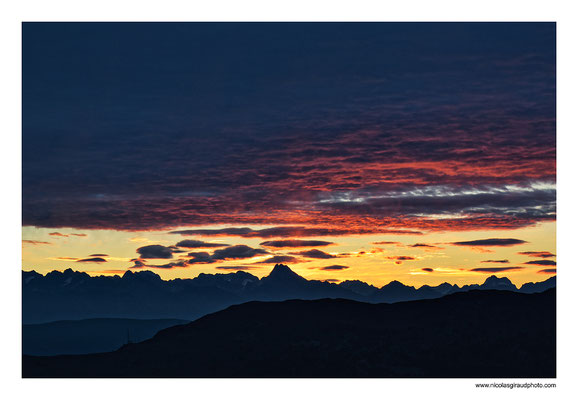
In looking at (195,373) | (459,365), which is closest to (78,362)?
(195,373)

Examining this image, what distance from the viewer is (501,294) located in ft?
271

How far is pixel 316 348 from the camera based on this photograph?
2549 inches

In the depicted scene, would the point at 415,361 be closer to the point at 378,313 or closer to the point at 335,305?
the point at 378,313

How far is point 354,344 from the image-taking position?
215 ft

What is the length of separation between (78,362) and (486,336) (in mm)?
45610

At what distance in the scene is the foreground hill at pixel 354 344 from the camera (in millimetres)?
58156

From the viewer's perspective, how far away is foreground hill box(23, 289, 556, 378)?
5816 cm

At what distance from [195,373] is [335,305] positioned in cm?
3029

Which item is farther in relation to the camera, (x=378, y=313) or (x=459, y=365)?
(x=378, y=313)
